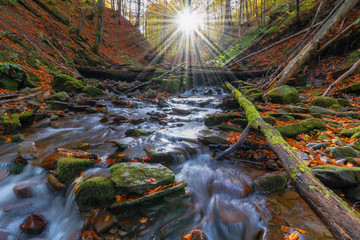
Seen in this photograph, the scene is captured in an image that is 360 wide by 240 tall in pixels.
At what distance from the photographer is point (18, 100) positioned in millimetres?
5766

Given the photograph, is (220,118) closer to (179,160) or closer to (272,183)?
(179,160)

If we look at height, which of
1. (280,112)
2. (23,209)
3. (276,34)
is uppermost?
(276,34)

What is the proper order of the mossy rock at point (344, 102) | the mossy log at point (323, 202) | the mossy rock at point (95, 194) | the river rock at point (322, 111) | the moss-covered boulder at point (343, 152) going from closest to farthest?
the mossy log at point (323, 202) → the mossy rock at point (95, 194) → the moss-covered boulder at point (343, 152) → the river rock at point (322, 111) → the mossy rock at point (344, 102)

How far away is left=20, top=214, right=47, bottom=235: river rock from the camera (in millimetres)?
2262

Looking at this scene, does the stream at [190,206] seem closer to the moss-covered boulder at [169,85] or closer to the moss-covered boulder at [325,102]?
the moss-covered boulder at [325,102]

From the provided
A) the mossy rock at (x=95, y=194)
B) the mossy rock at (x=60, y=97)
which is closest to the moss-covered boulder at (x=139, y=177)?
the mossy rock at (x=95, y=194)

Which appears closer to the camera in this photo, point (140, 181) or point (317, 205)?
point (317, 205)

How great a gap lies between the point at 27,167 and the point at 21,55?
846cm

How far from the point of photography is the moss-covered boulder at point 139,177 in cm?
244

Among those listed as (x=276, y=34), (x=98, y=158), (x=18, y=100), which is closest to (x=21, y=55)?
(x=18, y=100)

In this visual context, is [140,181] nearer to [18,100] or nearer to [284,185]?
[284,185]

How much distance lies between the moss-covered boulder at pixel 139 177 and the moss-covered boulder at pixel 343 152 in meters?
3.28

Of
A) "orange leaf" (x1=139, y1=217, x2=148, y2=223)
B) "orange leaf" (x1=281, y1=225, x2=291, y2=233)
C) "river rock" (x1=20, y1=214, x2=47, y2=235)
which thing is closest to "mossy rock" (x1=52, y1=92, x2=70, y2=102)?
"river rock" (x1=20, y1=214, x2=47, y2=235)

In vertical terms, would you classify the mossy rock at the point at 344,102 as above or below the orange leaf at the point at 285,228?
above
